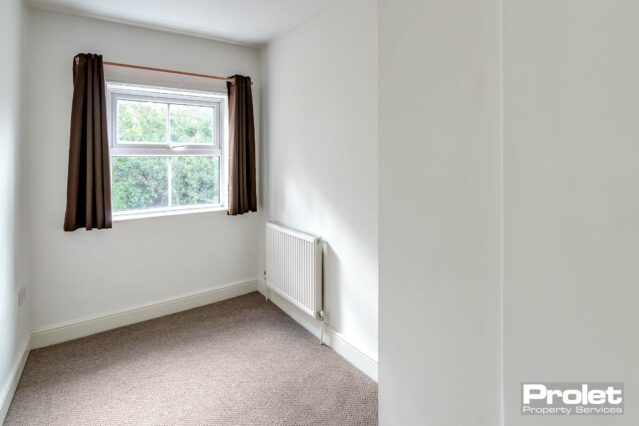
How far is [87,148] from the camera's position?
2740 millimetres

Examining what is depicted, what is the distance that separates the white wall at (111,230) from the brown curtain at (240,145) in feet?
0.65

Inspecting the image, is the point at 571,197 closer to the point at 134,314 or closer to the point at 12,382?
the point at 12,382

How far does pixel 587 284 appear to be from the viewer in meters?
0.85

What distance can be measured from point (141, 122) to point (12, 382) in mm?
2056

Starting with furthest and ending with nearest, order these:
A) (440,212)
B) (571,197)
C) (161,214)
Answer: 1. (161,214)
2. (440,212)
3. (571,197)

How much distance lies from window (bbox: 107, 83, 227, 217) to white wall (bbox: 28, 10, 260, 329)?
15 centimetres

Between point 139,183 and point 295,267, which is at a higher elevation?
point 139,183

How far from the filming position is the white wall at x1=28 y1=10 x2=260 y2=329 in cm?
269

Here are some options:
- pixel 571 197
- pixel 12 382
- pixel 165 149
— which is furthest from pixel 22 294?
pixel 571 197

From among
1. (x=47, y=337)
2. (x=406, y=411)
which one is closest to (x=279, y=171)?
(x=47, y=337)

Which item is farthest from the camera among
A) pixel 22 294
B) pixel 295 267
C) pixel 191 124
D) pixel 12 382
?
pixel 191 124

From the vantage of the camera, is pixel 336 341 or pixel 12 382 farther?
pixel 336 341

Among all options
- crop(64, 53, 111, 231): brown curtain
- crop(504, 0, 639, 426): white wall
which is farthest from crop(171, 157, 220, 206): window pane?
crop(504, 0, 639, 426): white wall

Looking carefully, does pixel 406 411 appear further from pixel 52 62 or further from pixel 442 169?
pixel 52 62
